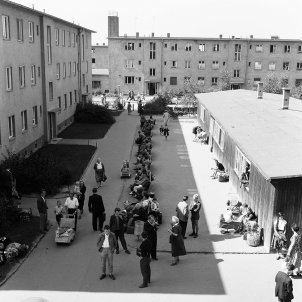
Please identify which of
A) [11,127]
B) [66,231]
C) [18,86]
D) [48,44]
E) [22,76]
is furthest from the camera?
[48,44]

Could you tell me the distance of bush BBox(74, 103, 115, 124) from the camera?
44.9 metres

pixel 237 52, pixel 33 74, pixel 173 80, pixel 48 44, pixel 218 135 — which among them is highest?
pixel 237 52

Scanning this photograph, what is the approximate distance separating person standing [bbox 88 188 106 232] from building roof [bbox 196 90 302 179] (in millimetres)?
6141

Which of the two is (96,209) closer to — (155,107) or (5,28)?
(5,28)

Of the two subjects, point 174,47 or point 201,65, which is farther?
point 201,65

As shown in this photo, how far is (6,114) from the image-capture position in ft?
83.6

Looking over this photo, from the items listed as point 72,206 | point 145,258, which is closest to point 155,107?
point 72,206

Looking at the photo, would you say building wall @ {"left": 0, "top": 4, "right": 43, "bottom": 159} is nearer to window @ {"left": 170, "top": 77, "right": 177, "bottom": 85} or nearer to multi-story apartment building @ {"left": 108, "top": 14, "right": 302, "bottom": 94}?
multi-story apartment building @ {"left": 108, "top": 14, "right": 302, "bottom": 94}

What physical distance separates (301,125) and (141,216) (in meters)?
10.6

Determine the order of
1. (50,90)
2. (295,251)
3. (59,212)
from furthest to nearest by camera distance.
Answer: (50,90) < (59,212) < (295,251)

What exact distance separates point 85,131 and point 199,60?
36644 mm

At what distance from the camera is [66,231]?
17.0 meters

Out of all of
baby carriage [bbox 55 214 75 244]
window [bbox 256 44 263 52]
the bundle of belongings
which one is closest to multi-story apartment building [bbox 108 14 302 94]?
window [bbox 256 44 263 52]

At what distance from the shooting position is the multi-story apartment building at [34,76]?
1017 inches
